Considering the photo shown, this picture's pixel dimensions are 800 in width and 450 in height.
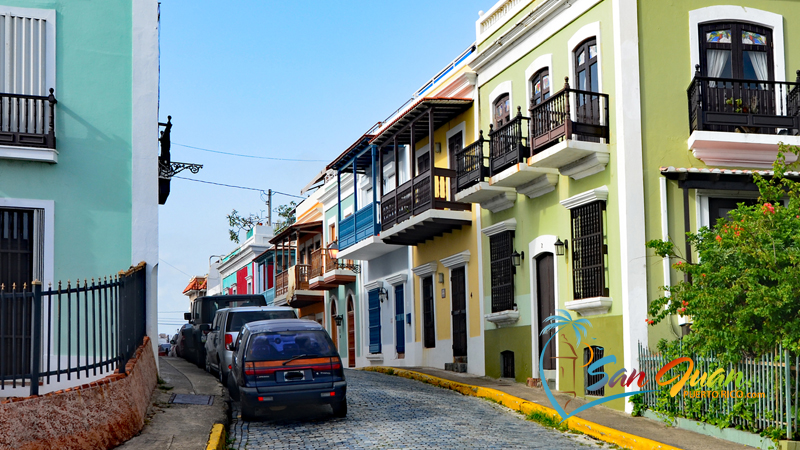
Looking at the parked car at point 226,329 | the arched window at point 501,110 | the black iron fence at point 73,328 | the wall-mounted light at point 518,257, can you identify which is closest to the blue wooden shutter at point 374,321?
the parked car at point 226,329

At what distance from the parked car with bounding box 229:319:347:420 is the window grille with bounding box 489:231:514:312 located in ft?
20.9

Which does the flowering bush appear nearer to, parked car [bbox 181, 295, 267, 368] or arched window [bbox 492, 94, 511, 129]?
arched window [bbox 492, 94, 511, 129]

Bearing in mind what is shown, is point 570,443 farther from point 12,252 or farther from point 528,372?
point 12,252

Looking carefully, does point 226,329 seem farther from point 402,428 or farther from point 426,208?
point 402,428

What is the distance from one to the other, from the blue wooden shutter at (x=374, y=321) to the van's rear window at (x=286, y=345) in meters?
14.2

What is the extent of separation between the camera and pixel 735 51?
16.1 meters

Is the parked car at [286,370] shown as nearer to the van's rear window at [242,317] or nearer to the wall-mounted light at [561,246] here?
the van's rear window at [242,317]

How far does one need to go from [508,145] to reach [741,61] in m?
4.70

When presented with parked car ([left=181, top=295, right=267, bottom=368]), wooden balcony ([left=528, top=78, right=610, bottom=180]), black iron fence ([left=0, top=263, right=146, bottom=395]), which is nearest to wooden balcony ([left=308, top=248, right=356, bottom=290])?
parked car ([left=181, top=295, right=267, bottom=368])

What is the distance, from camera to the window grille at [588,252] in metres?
15.6

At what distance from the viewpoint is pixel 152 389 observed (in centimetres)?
1395

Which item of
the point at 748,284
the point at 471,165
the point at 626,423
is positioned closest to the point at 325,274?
the point at 471,165

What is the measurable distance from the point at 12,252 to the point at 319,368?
5.18 metres

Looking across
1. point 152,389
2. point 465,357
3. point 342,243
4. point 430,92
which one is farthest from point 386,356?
point 152,389
